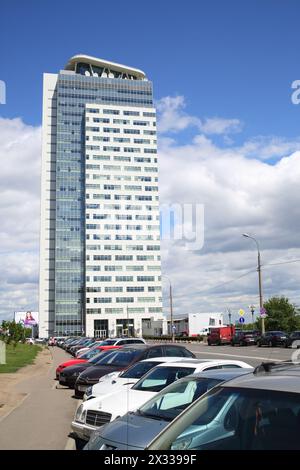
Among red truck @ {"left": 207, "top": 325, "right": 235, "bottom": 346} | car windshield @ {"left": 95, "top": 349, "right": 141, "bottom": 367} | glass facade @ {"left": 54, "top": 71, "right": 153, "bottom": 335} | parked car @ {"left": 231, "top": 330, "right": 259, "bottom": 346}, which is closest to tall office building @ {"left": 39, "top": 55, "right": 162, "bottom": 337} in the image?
glass facade @ {"left": 54, "top": 71, "right": 153, "bottom": 335}

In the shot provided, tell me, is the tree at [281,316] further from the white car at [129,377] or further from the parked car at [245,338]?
the white car at [129,377]

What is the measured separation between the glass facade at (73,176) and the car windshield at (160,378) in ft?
456

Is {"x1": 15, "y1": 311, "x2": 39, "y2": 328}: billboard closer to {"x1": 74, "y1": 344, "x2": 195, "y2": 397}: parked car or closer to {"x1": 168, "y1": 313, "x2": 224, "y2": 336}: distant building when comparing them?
{"x1": 168, "y1": 313, "x2": 224, "y2": 336}: distant building

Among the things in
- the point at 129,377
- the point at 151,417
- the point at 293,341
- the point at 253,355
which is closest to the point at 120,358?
the point at 129,377

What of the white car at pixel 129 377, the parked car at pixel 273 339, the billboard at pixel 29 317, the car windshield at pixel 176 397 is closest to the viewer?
the car windshield at pixel 176 397

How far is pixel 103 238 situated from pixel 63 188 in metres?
19.9

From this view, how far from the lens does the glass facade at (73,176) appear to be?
476 feet

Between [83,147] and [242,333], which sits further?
[83,147]

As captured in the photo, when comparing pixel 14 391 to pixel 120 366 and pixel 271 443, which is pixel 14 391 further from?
pixel 271 443

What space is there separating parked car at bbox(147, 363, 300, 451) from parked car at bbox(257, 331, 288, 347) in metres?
40.3

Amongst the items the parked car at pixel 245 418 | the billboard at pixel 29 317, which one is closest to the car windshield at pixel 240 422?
the parked car at pixel 245 418

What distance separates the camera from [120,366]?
45.8 ft

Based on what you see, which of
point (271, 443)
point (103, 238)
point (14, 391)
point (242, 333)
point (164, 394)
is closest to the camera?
point (271, 443)
